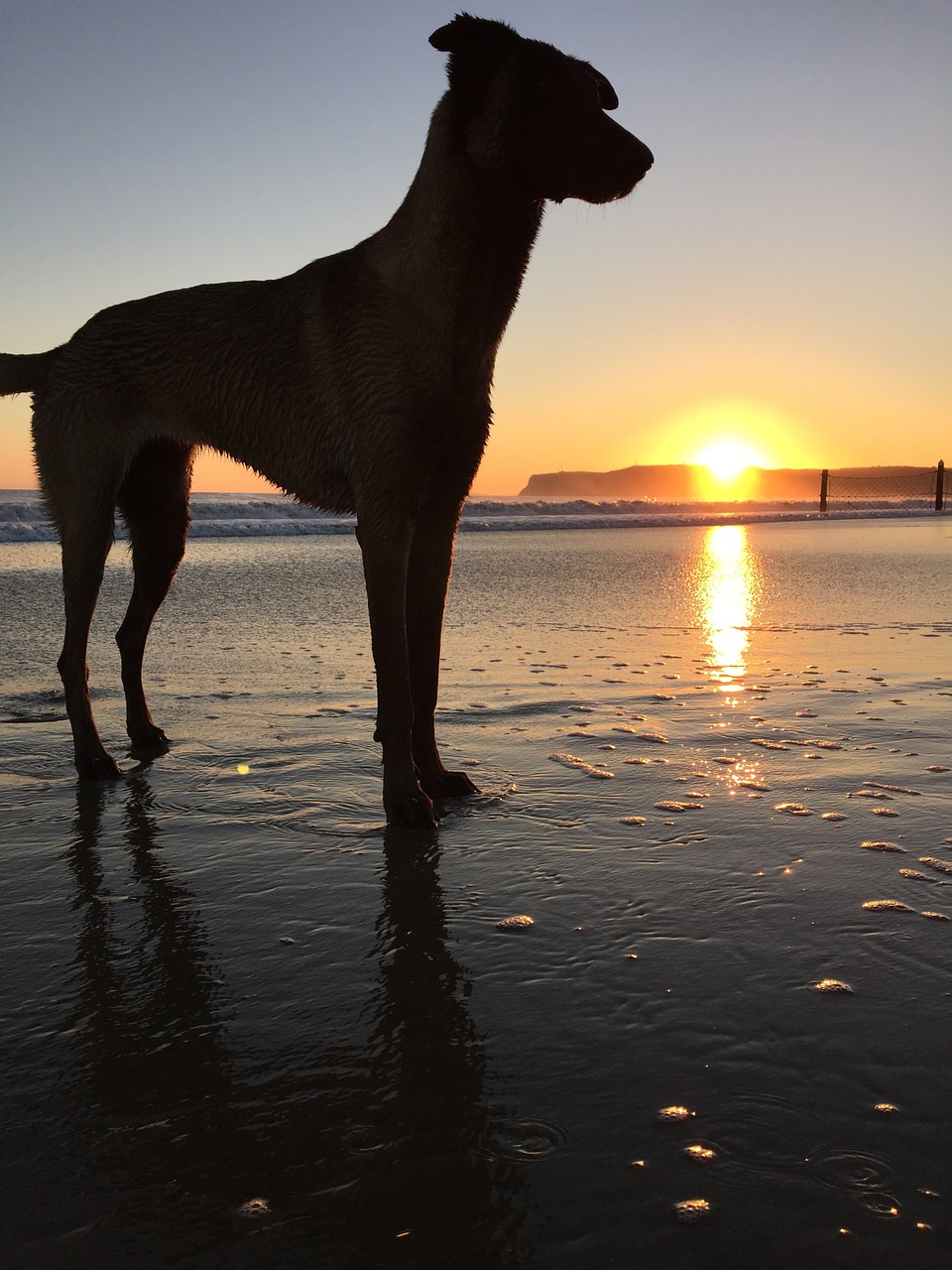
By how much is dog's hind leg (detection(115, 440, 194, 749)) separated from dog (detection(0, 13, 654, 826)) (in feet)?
1.00

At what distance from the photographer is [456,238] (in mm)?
3189

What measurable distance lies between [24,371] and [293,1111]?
11.8 feet

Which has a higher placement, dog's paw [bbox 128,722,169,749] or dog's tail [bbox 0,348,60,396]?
dog's tail [bbox 0,348,60,396]

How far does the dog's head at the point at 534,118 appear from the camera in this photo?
121 inches

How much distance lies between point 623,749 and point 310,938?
1819 millimetres

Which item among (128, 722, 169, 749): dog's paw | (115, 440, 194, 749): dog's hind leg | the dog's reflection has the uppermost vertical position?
(115, 440, 194, 749): dog's hind leg

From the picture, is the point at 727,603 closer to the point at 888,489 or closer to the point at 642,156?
the point at 642,156

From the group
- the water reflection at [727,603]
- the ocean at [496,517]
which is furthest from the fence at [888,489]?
the water reflection at [727,603]

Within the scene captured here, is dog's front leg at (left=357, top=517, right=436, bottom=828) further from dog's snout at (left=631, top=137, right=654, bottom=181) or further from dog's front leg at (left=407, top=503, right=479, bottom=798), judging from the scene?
dog's snout at (left=631, top=137, right=654, bottom=181)

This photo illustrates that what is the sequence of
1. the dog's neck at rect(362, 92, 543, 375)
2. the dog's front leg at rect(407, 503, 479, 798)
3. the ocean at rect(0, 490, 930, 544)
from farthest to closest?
the ocean at rect(0, 490, 930, 544) → the dog's front leg at rect(407, 503, 479, 798) → the dog's neck at rect(362, 92, 543, 375)

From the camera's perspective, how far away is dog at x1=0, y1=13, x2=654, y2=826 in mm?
3105

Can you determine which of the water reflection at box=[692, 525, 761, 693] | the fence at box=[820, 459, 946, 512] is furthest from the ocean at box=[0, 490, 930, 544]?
the water reflection at box=[692, 525, 761, 693]

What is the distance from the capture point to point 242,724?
4223 millimetres

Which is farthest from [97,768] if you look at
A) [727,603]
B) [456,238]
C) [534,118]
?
[727,603]
